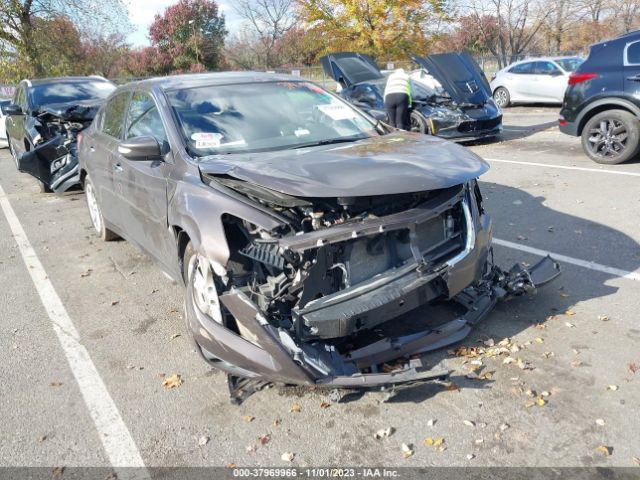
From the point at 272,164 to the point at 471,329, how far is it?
166cm

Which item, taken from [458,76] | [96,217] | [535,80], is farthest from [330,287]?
[535,80]

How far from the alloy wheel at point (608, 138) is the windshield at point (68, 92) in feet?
26.6

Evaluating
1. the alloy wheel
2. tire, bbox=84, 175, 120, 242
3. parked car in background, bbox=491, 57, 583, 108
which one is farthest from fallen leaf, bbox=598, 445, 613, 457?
parked car in background, bbox=491, 57, 583, 108

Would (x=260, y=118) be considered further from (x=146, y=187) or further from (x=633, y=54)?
(x=633, y=54)

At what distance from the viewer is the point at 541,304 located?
4.12 meters

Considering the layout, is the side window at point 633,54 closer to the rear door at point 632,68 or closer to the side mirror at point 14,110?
the rear door at point 632,68

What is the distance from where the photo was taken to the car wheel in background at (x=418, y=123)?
11062mm

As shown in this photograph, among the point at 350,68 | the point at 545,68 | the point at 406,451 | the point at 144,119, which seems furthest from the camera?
the point at 545,68

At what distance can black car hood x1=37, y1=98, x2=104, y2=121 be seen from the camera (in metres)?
8.38

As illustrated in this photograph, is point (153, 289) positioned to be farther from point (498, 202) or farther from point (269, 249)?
point (498, 202)

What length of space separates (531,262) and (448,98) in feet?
23.4

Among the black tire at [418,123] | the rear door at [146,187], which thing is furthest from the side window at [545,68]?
the rear door at [146,187]

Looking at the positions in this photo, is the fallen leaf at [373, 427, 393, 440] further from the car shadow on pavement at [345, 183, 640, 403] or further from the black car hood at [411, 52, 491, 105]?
the black car hood at [411, 52, 491, 105]

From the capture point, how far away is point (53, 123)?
29.7 feet
